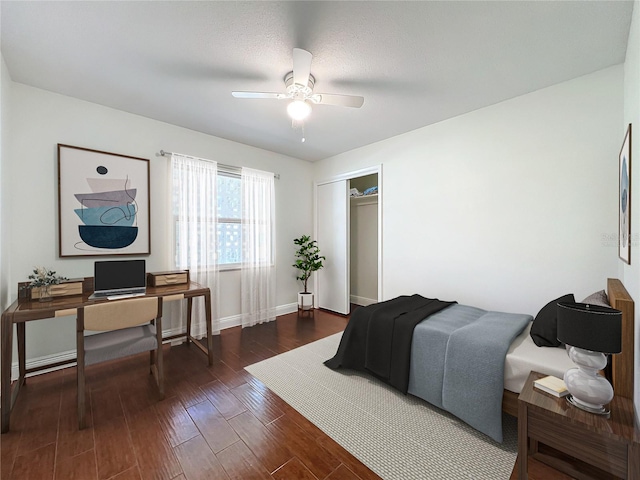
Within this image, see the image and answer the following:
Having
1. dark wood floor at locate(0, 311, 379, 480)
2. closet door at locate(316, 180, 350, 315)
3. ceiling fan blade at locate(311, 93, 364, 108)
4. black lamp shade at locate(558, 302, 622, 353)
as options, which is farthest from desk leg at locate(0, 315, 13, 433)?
closet door at locate(316, 180, 350, 315)

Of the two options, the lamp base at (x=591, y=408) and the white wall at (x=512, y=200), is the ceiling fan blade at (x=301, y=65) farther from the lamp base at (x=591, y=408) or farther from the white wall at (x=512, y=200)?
the lamp base at (x=591, y=408)

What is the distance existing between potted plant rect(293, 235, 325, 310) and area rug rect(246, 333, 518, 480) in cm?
187

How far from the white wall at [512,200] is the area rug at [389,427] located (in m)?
1.38

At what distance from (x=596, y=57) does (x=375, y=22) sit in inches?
70.8

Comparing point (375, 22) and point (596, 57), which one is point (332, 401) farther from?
point (596, 57)

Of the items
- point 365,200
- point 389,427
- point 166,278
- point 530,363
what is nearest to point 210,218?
point 166,278

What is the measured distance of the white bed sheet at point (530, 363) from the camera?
1.55m

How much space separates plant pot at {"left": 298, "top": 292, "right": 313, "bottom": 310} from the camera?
173 inches

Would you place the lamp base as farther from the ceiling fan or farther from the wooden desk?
the wooden desk

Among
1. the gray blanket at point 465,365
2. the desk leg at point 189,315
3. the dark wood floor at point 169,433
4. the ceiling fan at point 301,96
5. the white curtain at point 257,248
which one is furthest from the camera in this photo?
the white curtain at point 257,248

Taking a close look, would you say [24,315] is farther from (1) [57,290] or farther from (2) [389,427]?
(2) [389,427]

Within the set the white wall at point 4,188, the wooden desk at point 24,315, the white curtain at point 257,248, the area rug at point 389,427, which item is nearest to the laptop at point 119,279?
the wooden desk at point 24,315

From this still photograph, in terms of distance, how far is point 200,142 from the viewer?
3.45m

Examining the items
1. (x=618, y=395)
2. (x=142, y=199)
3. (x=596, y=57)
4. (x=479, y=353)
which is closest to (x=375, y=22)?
(x=596, y=57)
